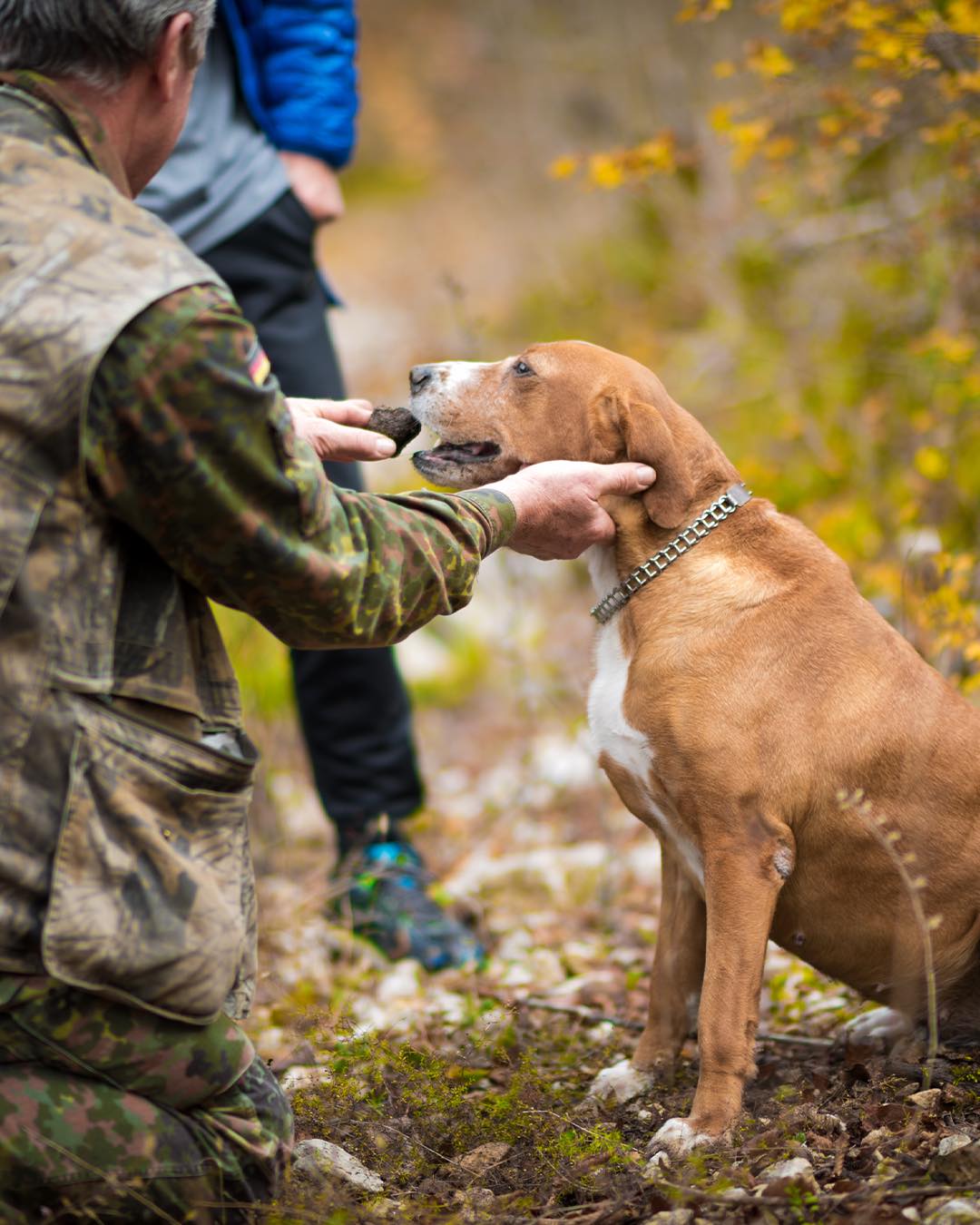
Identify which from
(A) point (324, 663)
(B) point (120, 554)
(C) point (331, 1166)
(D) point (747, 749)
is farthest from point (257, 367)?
(A) point (324, 663)

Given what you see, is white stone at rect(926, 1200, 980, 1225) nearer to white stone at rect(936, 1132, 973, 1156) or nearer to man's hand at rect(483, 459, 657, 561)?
white stone at rect(936, 1132, 973, 1156)

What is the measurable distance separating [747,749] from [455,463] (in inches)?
47.6

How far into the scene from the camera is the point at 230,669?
264 centimetres

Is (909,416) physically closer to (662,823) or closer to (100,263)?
(662,823)

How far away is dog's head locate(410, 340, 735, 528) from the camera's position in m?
3.50

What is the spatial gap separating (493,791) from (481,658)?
2.01m

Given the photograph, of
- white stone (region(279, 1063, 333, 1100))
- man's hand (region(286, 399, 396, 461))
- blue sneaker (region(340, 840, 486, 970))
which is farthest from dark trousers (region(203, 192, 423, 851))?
man's hand (region(286, 399, 396, 461))

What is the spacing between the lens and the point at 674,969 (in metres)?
3.62

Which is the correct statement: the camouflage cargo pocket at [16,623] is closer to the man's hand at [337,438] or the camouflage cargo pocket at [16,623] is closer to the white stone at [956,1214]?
the man's hand at [337,438]

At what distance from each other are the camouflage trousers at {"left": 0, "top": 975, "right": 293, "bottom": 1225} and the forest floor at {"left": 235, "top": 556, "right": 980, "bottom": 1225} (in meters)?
0.22

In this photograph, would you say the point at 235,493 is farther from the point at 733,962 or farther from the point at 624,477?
the point at 733,962

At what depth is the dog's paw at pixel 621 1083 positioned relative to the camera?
346 centimetres

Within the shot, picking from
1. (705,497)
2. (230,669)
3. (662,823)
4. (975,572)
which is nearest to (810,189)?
(975,572)

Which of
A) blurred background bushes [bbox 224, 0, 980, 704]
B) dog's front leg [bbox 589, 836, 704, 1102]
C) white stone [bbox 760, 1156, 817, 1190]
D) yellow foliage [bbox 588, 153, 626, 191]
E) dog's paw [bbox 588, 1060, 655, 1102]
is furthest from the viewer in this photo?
blurred background bushes [bbox 224, 0, 980, 704]
